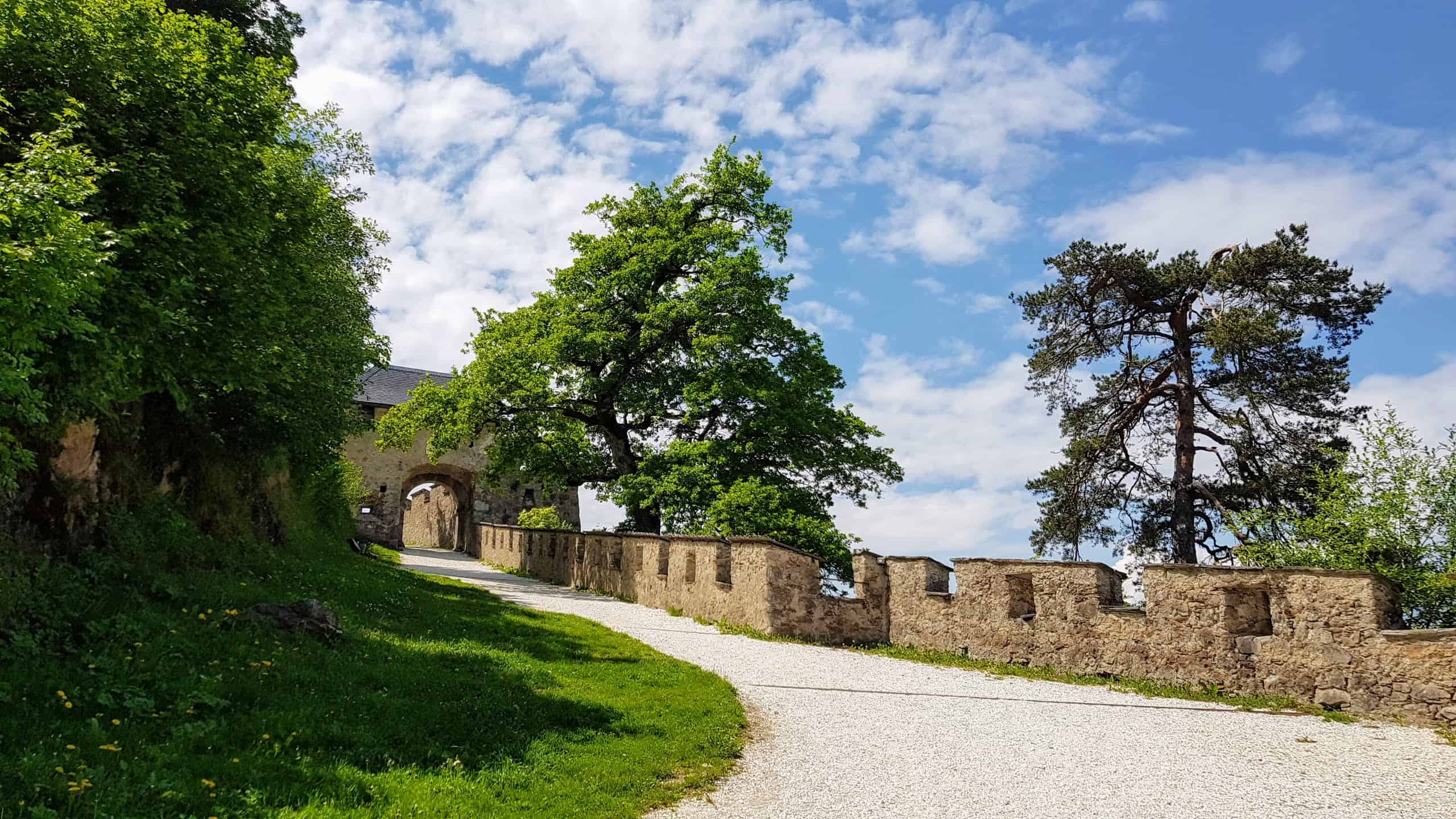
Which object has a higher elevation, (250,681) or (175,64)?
(175,64)

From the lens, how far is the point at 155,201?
28.3 ft

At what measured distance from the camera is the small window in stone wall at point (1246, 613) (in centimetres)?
1089

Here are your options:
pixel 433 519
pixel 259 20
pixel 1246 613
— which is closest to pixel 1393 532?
pixel 1246 613

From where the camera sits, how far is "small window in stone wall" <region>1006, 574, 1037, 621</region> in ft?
43.2

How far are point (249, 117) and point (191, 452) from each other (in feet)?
18.6

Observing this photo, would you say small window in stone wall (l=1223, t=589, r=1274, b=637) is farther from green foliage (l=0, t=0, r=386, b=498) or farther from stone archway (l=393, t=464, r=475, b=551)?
stone archway (l=393, t=464, r=475, b=551)

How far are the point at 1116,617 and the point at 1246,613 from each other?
1.58 metres

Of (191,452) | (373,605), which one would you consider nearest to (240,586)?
(373,605)

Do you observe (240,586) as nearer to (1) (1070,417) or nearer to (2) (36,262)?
(2) (36,262)

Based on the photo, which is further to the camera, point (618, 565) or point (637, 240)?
point (637, 240)

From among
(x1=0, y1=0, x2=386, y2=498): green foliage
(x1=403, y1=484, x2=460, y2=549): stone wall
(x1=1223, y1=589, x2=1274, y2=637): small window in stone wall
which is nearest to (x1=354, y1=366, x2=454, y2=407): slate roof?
(x1=403, y1=484, x2=460, y2=549): stone wall

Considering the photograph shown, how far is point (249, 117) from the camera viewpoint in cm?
1027

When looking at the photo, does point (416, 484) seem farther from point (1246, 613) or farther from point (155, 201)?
point (1246, 613)

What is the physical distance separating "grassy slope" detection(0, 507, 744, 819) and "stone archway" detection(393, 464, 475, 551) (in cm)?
3174
